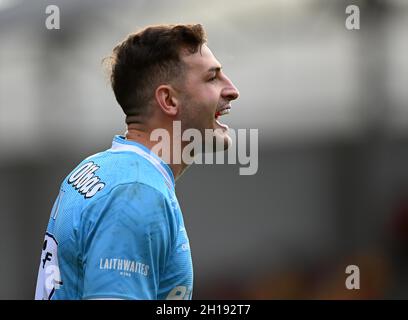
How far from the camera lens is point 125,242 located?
2.75m

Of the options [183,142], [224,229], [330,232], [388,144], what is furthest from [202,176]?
[183,142]

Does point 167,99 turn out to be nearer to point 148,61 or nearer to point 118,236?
point 148,61

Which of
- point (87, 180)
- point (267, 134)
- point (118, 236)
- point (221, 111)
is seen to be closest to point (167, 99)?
point (221, 111)

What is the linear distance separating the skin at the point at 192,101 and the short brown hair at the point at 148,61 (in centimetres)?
4

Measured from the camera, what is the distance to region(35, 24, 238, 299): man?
277 cm

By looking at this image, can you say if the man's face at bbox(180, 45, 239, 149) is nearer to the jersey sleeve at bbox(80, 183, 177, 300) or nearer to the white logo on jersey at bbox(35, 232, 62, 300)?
the jersey sleeve at bbox(80, 183, 177, 300)

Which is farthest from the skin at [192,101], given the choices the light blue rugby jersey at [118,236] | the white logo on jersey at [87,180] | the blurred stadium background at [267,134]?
the blurred stadium background at [267,134]

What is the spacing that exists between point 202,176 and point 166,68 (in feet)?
28.0

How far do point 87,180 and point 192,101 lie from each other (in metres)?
0.61

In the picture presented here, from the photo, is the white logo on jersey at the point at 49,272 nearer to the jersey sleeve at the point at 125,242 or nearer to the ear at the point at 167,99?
the jersey sleeve at the point at 125,242

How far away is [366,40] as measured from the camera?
10258 mm

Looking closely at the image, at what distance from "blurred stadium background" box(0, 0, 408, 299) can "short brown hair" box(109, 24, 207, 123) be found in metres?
7.00

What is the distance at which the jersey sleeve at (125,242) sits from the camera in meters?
2.74

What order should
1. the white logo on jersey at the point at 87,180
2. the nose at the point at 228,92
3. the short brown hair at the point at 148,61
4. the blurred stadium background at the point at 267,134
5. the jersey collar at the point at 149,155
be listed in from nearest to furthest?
the white logo on jersey at the point at 87,180 < the jersey collar at the point at 149,155 < the short brown hair at the point at 148,61 < the nose at the point at 228,92 < the blurred stadium background at the point at 267,134
